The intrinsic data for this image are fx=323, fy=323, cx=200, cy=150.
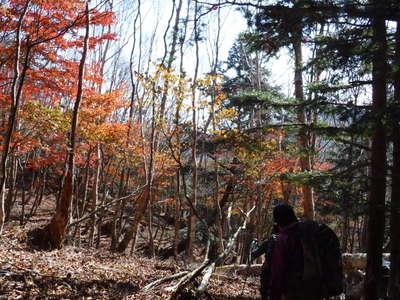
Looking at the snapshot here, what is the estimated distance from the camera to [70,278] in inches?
224

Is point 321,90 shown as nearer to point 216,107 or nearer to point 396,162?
point 396,162

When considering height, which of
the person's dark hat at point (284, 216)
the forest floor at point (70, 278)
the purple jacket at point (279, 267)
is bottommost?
the forest floor at point (70, 278)

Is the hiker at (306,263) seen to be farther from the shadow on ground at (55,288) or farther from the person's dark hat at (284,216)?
the shadow on ground at (55,288)

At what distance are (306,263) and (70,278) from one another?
14.4 ft

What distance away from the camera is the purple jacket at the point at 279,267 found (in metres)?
3.11

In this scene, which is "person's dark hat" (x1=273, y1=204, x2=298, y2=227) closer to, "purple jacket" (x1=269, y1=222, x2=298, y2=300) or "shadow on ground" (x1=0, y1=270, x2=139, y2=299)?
"purple jacket" (x1=269, y1=222, x2=298, y2=300)

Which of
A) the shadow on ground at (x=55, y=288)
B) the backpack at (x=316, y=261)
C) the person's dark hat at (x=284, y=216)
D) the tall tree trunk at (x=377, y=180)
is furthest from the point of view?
the tall tree trunk at (x=377, y=180)

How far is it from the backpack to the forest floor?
9.16ft

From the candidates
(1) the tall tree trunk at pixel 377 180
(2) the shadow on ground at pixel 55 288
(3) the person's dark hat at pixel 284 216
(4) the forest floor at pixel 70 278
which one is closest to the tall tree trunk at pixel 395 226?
(1) the tall tree trunk at pixel 377 180

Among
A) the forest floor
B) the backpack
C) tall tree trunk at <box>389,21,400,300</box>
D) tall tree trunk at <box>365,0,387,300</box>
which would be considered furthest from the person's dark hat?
the forest floor

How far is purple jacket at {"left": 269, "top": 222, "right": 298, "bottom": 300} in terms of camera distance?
3111mm

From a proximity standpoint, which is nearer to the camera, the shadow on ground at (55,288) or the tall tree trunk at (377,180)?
the shadow on ground at (55,288)

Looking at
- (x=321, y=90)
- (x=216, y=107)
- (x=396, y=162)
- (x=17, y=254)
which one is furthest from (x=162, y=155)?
(x=396, y=162)

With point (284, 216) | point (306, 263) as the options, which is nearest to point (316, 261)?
point (306, 263)
